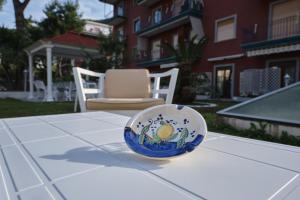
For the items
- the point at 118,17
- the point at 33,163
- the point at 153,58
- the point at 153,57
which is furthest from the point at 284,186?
the point at 118,17

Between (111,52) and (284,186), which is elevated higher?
(111,52)

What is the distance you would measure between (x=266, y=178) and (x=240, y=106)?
2.82m

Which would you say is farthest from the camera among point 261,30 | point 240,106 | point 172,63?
point 172,63

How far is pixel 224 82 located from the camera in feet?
35.4

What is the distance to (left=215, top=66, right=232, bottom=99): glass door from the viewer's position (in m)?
10.5

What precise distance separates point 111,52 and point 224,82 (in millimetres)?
6076

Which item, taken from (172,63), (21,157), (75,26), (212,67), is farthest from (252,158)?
(75,26)

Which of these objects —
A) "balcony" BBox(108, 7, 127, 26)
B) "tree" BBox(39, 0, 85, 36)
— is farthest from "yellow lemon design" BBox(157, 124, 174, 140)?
"balcony" BBox(108, 7, 127, 26)

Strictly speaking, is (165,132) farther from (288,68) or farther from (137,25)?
(137,25)

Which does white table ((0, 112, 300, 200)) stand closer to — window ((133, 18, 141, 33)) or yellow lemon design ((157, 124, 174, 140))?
yellow lemon design ((157, 124, 174, 140))

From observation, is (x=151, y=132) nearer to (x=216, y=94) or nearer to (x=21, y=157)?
(x=21, y=157)

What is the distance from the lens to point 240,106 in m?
3.23

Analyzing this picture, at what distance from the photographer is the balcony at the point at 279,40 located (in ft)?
25.7

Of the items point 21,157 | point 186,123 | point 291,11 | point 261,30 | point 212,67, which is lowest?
point 21,157
